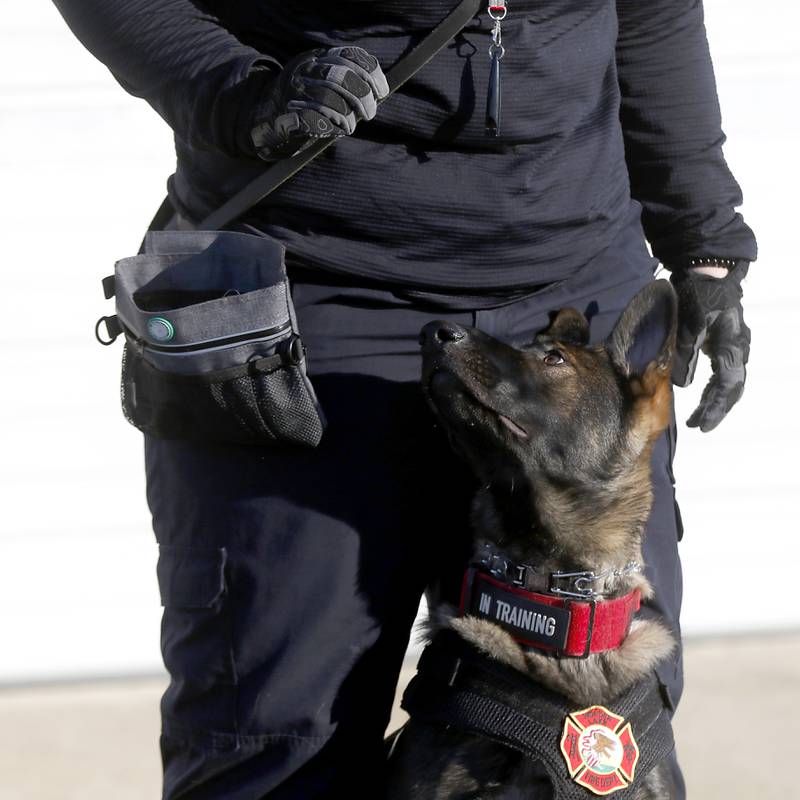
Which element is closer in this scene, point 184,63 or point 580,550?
point 184,63

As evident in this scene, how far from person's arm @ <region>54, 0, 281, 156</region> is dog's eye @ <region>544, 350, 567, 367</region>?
0.72m

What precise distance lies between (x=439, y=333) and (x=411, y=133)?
32cm

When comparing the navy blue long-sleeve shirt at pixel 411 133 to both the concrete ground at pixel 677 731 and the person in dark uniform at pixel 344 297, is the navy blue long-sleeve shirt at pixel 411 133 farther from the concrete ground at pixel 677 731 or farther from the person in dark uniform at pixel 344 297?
the concrete ground at pixel 677 731

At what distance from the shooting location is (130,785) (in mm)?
3744

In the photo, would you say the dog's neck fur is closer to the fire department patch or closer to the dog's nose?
the fire department patch

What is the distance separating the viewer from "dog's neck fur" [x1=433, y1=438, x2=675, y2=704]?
2.29 m

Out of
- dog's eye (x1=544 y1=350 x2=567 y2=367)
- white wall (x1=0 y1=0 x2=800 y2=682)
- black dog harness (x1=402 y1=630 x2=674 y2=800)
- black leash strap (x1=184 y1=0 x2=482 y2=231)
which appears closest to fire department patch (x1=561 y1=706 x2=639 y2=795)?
black dog harness (x1=402 y1=630 x2=674 y2=800)

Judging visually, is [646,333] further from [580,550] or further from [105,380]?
[105,380]

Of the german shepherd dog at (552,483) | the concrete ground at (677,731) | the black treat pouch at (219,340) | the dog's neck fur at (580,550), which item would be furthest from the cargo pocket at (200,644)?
the concrete ground at (677,731)

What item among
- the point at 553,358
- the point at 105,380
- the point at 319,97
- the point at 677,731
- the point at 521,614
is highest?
the point at 319,97

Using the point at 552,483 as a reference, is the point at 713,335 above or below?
above

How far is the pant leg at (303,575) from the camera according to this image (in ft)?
6.98

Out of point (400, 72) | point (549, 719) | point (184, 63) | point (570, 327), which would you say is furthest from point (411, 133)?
point (549, 719)

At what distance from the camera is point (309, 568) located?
214 cm
